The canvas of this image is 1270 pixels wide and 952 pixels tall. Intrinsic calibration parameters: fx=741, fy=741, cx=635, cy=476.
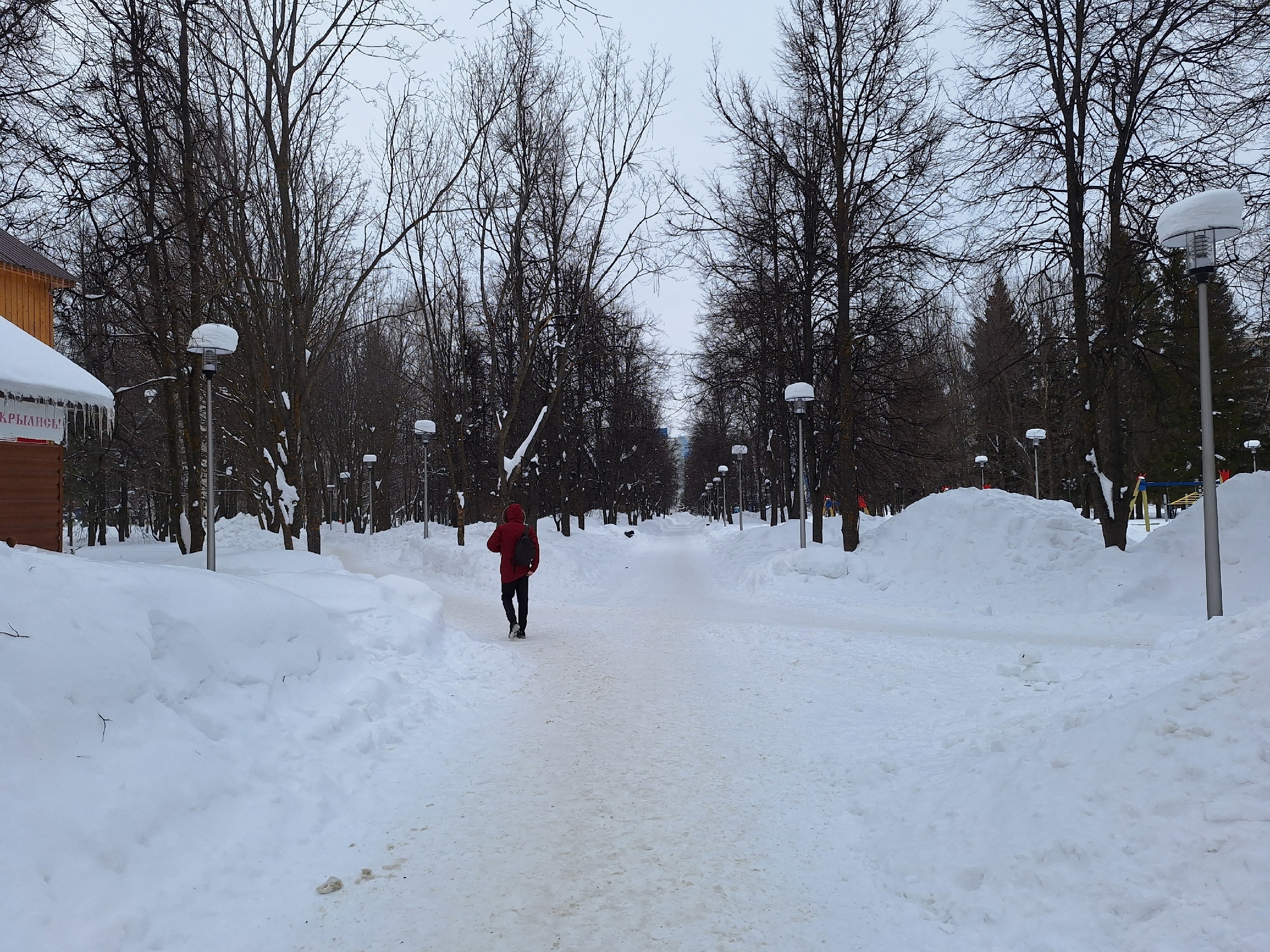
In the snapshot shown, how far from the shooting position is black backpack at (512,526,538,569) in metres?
10.5

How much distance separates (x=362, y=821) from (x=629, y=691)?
11.2ft

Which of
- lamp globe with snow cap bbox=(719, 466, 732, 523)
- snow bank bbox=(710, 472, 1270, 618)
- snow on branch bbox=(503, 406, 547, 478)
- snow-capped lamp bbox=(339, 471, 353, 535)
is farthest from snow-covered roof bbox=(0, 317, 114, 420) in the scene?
lamp globe with snow cap bbox=(719, 466, 732, 523)

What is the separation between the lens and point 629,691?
7.45 m

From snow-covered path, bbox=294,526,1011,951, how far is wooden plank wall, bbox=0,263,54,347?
1071 cm

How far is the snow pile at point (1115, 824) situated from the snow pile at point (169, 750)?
3120 mm

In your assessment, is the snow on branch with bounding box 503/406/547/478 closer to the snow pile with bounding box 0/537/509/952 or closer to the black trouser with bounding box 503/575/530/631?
the black trouser with bounding box 503/575/530/631

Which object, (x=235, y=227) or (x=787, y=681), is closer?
(x=787, y=681)

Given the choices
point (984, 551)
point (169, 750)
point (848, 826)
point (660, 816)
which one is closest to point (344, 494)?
point (984, 551)

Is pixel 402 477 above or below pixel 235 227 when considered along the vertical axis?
below

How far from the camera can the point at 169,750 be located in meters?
4.14

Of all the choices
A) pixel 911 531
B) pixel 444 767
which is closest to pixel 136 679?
pixel 444 767

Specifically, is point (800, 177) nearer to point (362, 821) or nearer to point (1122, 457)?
point (1122, 457)

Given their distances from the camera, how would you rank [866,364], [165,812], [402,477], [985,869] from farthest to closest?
[402,477]
[866,364]
[165,812]
[985,869]

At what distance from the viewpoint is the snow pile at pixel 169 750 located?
3213mm
